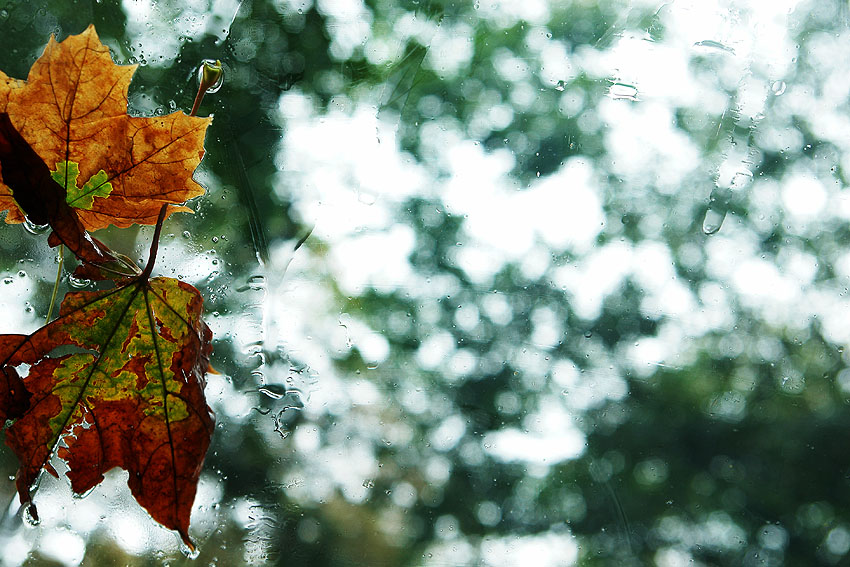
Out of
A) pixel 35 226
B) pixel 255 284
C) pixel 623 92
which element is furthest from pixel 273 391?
pixel 623 92

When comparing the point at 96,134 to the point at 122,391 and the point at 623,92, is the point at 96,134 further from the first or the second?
the point at 623,92

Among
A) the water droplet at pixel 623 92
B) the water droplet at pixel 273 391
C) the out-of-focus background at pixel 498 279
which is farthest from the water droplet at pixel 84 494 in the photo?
the water droplet at pixel 623 92

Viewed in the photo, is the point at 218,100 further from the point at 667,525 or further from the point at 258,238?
the point at 667,525

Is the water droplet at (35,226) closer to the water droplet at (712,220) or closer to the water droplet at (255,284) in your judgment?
the water droplet at (255,284)

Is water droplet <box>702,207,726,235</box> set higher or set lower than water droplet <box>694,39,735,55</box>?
lower

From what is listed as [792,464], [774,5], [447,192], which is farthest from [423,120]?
[792,464]

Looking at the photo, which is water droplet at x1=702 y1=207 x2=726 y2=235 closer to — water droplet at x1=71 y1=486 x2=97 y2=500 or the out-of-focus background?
the out-of-focus background

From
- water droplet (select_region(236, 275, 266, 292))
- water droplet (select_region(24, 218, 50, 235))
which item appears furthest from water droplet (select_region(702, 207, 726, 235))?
water droplet (select_region(24, 218, 50, 235))
